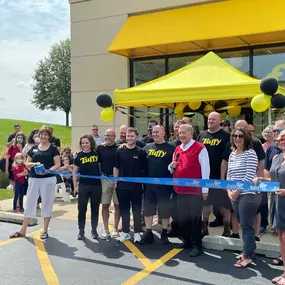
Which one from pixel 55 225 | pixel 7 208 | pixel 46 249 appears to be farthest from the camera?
pixel 7 208

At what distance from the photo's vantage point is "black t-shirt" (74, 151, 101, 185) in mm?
5789

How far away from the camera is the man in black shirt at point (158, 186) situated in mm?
5422

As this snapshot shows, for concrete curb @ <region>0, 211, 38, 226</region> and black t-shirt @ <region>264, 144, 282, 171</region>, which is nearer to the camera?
black t-shirt @ <region>264, 144, 282, 171</region>

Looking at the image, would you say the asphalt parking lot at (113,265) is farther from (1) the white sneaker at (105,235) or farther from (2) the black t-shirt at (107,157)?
(2) the black t-shirt at (107,157)

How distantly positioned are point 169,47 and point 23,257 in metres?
7.76

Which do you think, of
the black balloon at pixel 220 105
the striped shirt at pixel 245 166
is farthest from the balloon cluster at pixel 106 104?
the striped shirt at pixel 245 166

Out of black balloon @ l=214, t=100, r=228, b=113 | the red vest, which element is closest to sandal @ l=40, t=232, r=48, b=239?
Result: the red vest

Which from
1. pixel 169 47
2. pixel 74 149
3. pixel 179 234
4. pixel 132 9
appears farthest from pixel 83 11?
pixel 179 234

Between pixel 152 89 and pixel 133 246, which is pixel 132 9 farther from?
pixel 133 246

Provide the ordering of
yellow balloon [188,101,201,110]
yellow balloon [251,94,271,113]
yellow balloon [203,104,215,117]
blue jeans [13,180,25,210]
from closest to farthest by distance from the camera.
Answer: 1. yellow balloon [251,94,271,113]
2. blue jeans [13,180,25,210]
3. yellow balloon [188,101,201,110]
4. yellow balloon [203,104,215,117]

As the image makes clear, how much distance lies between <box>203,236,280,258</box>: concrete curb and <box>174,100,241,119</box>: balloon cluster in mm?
3958

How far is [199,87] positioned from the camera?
6652 millimetres

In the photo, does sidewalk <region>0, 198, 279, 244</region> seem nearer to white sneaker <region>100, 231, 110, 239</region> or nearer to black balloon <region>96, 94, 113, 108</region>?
white sneaker <region>100, 231, 110, 239</region>

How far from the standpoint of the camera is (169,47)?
428 inches
